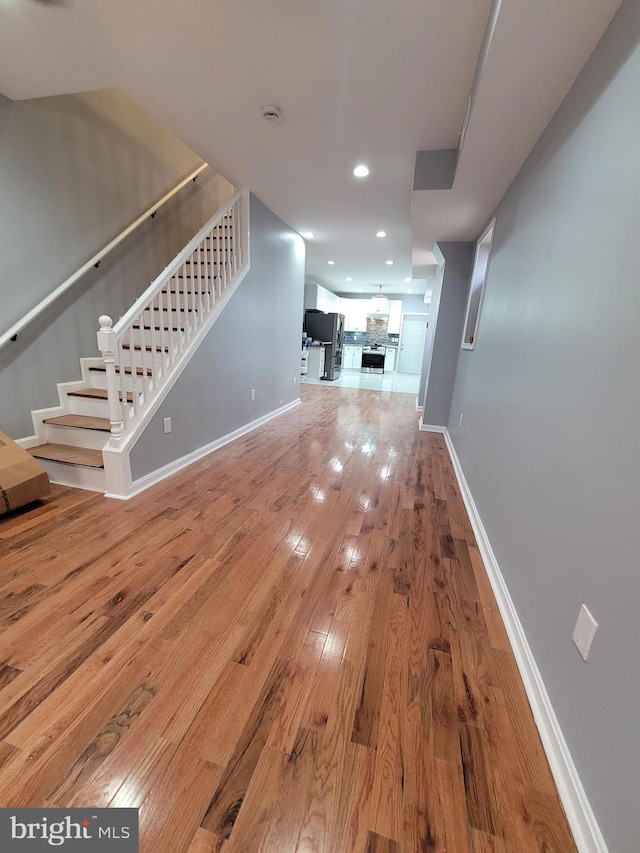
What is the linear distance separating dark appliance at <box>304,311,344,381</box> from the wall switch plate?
795 cm

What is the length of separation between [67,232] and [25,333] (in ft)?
2.99

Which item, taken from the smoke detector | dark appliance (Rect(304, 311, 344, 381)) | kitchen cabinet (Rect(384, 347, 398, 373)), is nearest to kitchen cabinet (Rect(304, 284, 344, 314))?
dark appliance (Rect(304, 311, 344, 381))

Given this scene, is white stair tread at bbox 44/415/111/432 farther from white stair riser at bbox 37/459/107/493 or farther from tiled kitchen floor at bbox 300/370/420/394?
tiled kitchen floor at bbox 300/370/420/394

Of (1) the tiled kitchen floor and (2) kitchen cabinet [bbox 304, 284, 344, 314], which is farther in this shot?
(2) kitchen cabinet [bbox 304, 284, 344, 314]

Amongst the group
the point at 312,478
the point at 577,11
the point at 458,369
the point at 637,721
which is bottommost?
the point at 312,478

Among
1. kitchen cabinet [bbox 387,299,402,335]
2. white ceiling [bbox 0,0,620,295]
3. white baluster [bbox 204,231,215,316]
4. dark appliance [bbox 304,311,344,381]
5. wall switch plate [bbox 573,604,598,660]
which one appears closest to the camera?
wall switch plate [bbox 573,604,598,660]

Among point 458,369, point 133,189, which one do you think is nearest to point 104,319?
point 133,189

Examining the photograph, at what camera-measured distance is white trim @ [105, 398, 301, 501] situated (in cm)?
231

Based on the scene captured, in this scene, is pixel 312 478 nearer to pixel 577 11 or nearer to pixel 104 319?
pixel 104 319

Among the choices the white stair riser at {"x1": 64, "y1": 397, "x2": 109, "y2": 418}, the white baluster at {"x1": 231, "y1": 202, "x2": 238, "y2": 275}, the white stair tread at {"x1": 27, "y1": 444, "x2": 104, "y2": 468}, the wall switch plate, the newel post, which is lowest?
the white stair tread at {"x1": 27, "y1": 444, "x2": 104, "y2": 468}

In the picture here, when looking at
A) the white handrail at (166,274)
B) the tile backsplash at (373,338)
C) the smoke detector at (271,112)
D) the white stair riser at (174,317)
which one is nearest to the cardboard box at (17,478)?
the white handrail at (166,274)

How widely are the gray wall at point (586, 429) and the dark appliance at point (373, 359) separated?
→ 31.4ft

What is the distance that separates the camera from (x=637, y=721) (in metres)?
0.69

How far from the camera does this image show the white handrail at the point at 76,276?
2316 millimetres
